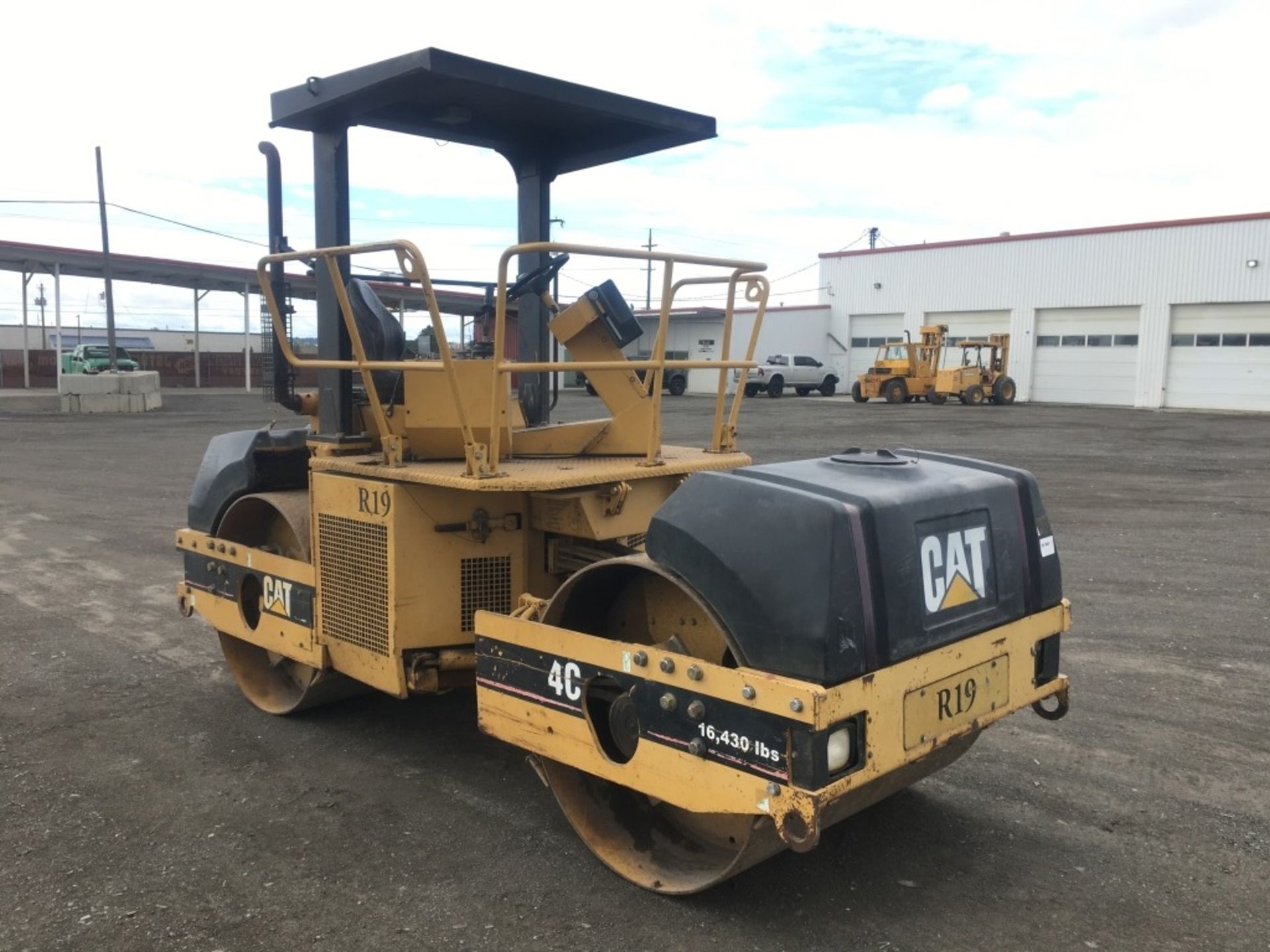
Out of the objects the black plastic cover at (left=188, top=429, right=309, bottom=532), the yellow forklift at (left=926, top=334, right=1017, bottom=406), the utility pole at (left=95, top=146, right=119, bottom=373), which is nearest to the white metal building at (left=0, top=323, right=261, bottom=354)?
the utility pole at (left=95, top=146, right=119, bottom=373)

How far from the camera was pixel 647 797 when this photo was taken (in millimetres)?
3447

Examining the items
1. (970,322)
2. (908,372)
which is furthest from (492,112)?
(970,322)

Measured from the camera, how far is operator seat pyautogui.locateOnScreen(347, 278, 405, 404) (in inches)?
163

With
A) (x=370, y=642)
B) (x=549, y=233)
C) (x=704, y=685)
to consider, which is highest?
(x=549, y=233)

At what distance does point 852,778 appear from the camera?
254 cm

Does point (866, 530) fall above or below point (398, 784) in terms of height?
above

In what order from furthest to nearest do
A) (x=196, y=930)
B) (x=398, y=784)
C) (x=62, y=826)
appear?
(x=398, y=784) < (x=62, y=826) < (x=196, y=930)

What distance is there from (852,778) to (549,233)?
10.3 feet

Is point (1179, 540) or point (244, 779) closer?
point (244, 779)

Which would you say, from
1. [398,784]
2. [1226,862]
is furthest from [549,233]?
[1226,862]

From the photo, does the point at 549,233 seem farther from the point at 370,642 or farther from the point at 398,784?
the point at 398,784

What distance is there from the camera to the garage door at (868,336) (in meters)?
40.5

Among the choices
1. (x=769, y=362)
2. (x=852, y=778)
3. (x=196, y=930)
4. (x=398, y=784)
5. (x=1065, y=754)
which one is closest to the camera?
(x=852, y=778)

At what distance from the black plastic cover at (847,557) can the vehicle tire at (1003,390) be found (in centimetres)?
3147
